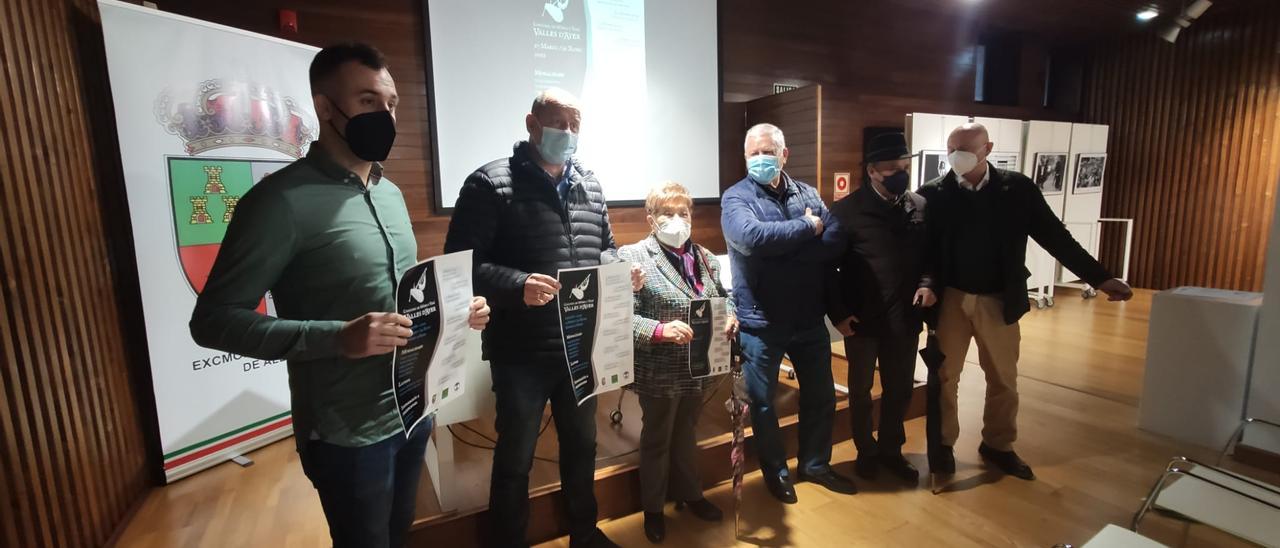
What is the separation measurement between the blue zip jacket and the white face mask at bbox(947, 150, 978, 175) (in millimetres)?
604

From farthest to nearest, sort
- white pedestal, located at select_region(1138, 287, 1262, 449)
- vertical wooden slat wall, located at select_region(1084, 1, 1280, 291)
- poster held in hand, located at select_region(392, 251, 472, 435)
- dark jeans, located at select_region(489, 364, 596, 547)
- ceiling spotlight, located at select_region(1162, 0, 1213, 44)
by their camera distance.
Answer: vertical wooden slat wall, located at select_region(1084, 1, 1280, 291), ceiling spotlight, located at select_region(1162, 0, 1213, 44), white pedestal, located at select_region(1138, 287, 1262, 449), dark jeans, located at select_region(489, 364, 596, 547), poster held in hand, located at select_region(392, 251, 472, 435)

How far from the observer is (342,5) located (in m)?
3.20

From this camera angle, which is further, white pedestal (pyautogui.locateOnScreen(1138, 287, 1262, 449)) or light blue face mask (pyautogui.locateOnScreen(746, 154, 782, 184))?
white pedestal (pyautogui.locateOnScreen(1138, 287, 1262, 449))

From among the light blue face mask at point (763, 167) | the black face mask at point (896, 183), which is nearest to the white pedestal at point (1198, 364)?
the black face mask at point (896, 183)

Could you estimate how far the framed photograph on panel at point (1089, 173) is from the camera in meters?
6.71

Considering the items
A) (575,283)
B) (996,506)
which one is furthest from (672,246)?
(996,506)

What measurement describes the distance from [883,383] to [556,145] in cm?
172

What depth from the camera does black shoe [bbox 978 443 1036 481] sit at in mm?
2553

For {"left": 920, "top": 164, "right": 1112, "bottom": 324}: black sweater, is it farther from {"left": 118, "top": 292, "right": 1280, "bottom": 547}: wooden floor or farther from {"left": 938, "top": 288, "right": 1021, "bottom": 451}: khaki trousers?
{"left": 118, "top": 292, "right": 1280, "bottom": 547}: wooden floor

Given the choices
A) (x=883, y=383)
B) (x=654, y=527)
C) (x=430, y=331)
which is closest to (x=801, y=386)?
(x=883, y=383)

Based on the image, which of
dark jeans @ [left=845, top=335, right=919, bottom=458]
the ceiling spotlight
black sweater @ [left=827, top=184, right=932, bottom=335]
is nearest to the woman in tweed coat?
black sweater @ [left=827, top=184, right=932, bottom=335]

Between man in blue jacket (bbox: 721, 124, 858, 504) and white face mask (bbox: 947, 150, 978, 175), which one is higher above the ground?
white face mask (bbox: 947, 150, 978, 175)

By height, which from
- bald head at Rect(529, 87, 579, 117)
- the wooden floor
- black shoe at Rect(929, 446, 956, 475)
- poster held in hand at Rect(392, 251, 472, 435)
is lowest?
the wooden floor

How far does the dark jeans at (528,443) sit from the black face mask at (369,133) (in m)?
0.74
